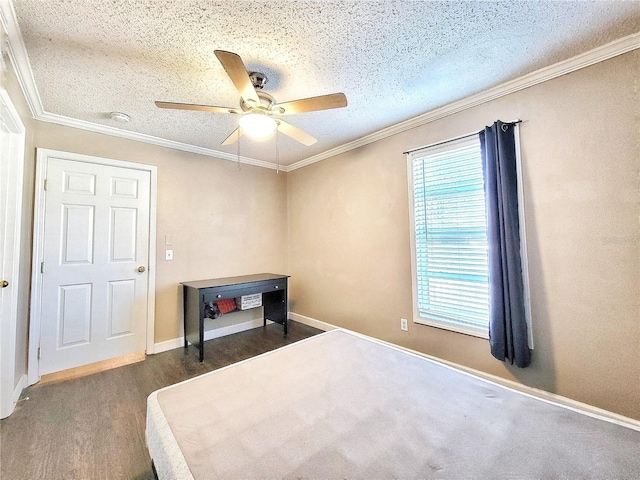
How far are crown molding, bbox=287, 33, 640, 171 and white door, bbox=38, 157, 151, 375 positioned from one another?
2700 mm

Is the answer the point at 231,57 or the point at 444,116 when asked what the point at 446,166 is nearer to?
the point at 444,116

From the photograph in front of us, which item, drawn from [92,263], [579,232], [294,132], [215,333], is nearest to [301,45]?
[294,132]

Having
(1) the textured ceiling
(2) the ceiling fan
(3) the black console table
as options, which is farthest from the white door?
(2) the ceiling fan

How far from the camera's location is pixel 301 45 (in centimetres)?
164

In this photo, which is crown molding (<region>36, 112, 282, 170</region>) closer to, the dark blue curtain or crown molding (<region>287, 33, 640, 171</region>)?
crown molding (<region>287, 33, 640, 171</region>)

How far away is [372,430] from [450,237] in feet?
6.23

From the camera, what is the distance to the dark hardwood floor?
57.0 inches

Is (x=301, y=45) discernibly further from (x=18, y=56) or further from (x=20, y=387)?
(x=20, y=387)

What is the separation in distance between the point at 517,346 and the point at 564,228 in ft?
2.96

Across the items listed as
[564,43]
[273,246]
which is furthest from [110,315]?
[564,43]

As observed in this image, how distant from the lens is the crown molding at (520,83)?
165cm

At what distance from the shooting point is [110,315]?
275 centimetres

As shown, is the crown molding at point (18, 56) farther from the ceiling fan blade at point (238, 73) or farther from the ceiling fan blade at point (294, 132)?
the ceiling fan blade at point (294, 132)

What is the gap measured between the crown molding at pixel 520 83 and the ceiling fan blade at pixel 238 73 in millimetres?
1650
